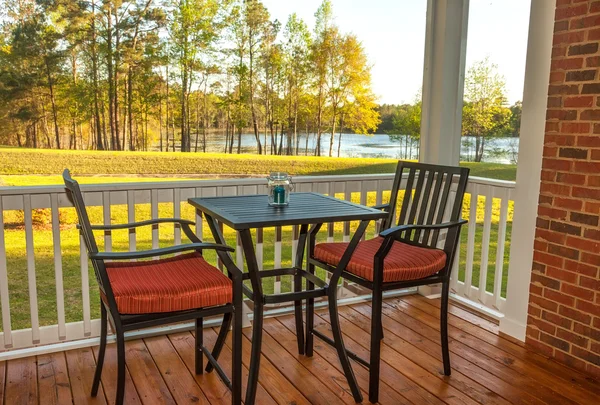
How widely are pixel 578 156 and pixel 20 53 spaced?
10.4 ft

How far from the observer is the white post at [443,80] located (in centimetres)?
358

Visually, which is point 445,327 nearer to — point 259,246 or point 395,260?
point 395,260

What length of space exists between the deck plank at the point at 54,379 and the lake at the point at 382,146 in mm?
1567

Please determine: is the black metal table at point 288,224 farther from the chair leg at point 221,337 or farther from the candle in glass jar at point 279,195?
the chair leg at point 221,337

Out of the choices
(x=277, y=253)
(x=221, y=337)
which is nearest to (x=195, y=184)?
(x=277, y=253)

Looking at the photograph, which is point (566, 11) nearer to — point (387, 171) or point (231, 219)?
point (387, 171)

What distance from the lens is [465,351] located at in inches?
117

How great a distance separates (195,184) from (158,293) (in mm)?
1165

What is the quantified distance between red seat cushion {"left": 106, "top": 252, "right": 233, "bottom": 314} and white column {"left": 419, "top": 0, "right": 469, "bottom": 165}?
2129mm

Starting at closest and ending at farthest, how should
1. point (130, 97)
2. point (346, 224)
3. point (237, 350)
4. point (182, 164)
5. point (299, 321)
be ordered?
point (237, 350), point (299, 321), point (130, 97), point (182, 164), point (346, 224)

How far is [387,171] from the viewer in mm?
3938

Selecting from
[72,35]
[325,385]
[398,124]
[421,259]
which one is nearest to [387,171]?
[398,124]

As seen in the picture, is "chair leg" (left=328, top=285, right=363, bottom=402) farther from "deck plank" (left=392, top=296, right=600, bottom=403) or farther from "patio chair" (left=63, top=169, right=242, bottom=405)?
"deck plank" (left=392, top=296, right=600, bottom=403)

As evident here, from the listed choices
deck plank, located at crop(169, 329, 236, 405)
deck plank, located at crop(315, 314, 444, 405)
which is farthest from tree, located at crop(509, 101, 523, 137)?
deck plank, located at crop(169, 329, 236, 405)
